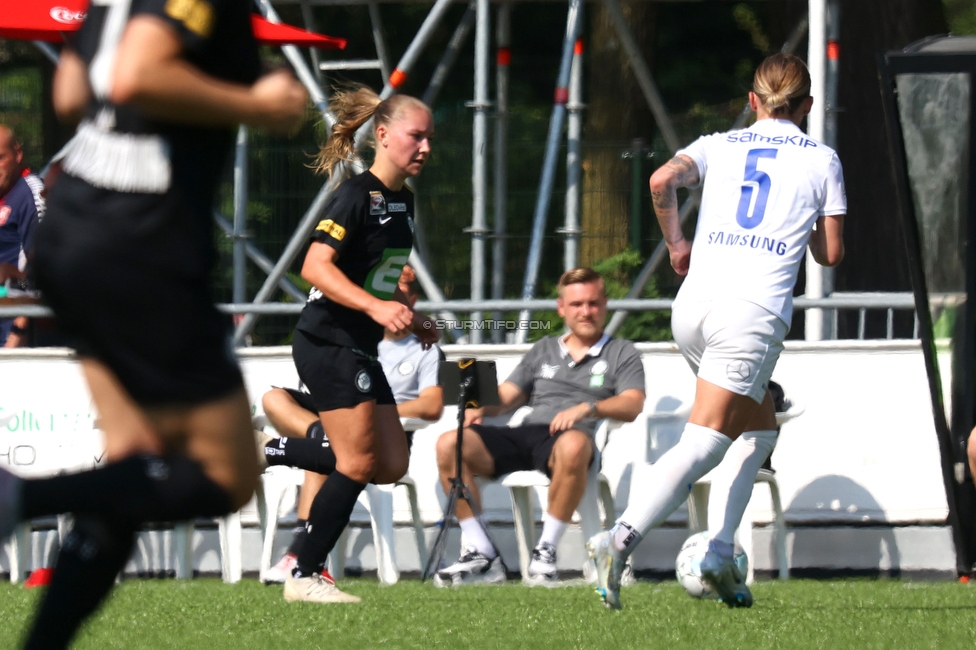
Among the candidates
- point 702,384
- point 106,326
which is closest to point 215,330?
point 106,326

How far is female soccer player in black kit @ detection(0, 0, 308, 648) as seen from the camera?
288 cm

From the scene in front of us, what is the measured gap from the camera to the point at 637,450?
7996mm

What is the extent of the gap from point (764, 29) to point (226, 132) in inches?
Result: 586

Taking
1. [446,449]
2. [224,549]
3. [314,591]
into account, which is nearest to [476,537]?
[446,449]

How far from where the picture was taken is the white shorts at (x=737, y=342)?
5.27 m

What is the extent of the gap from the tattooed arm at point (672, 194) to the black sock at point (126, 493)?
2776 mm

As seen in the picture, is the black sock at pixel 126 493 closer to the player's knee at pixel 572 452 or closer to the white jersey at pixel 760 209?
the white jersey at pixel 760 209

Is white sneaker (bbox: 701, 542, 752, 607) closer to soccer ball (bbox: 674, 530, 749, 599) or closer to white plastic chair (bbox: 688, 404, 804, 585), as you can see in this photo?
soccer ball (bbox: 674, 530, 749, 599)

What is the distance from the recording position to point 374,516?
7844 mm

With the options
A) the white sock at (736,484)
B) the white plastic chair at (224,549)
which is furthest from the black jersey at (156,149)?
the white plastic chair at (224,549)

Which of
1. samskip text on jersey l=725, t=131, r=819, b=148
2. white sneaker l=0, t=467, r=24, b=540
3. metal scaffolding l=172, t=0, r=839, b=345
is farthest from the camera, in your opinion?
metal scaffolding l=172, t=0, r=839, b=345

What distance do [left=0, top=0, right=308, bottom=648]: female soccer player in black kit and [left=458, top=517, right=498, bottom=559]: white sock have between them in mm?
4661

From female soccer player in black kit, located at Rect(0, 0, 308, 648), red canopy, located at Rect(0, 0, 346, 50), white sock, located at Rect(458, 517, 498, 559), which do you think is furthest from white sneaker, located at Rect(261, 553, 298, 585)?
female soccer player in black kit, located at Rect(0, 0, 308, 648)

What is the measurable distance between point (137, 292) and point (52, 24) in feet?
23.7
